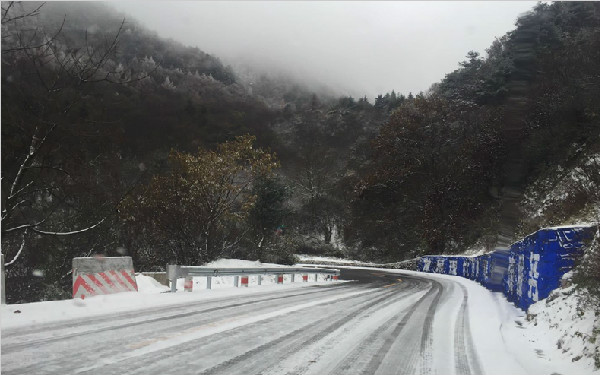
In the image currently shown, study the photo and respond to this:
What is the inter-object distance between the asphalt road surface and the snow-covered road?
0.04ft

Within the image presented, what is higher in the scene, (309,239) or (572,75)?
(572,75)

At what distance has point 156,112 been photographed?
58500mm

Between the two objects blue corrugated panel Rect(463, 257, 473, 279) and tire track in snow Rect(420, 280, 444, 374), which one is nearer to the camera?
tire track in snow Rect(420, 280, 444, 374)

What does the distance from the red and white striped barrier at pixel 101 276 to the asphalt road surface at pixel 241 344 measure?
2278 millimetres

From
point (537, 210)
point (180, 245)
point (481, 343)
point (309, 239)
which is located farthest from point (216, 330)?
point (309, 239)

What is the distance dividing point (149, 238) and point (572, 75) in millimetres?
33258

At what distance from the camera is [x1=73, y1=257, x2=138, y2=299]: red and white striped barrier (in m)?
10.8

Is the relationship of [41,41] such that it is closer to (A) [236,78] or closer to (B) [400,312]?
(B) [400,312]

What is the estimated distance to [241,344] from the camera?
6430mm

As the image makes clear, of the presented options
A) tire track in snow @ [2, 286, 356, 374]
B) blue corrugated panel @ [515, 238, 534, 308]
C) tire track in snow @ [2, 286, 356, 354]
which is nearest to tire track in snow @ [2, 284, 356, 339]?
tire track in snow @ [2, 286, 356, 354]

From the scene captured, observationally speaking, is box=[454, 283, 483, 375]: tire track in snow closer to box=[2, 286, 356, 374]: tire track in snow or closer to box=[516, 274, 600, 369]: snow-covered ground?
box=[516, 274, 600, 369]: snow-covered ground

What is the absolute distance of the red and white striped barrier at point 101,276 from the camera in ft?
35.4

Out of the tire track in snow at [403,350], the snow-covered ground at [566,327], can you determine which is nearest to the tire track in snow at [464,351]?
the tire track in snow at [403,350]

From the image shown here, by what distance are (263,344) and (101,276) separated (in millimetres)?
6597
